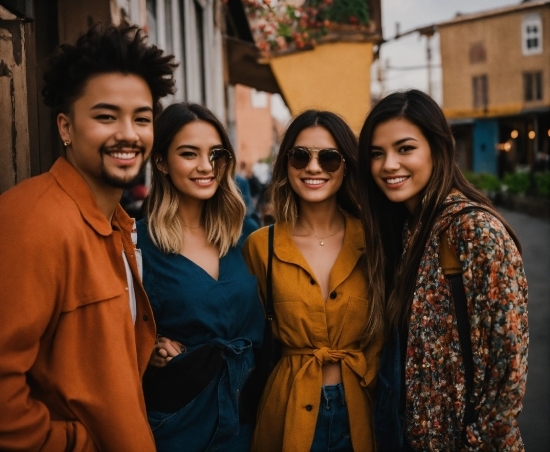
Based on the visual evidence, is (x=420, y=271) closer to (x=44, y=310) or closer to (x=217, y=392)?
(x=217, y=392)

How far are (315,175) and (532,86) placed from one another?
1411 inches

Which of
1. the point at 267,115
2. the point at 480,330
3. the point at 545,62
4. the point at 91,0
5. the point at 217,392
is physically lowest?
the point at 217,392

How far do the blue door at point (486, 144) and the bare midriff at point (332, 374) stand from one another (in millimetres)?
32929

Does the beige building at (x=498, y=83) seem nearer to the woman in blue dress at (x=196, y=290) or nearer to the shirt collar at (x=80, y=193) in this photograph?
the woman in blue dress at (x=196, y=290)

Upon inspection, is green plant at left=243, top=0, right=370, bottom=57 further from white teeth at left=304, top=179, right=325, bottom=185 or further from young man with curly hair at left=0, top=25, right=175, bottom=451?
young man with curly hair at left=0, top=25, right=175, bottom=451

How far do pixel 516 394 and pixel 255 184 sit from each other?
307 inches

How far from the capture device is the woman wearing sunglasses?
2539mm

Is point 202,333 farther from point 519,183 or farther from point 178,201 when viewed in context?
point 519,183

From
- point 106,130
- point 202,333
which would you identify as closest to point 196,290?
point 202,333

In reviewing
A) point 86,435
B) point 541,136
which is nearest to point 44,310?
point 86,435

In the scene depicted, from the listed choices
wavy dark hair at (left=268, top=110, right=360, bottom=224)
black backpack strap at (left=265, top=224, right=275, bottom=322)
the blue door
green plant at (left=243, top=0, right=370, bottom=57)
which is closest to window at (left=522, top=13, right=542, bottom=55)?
the blue door

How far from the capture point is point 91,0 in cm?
290

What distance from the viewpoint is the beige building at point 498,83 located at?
32188 millimetres

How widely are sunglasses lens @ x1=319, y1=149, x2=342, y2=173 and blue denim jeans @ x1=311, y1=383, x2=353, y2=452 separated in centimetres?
108
